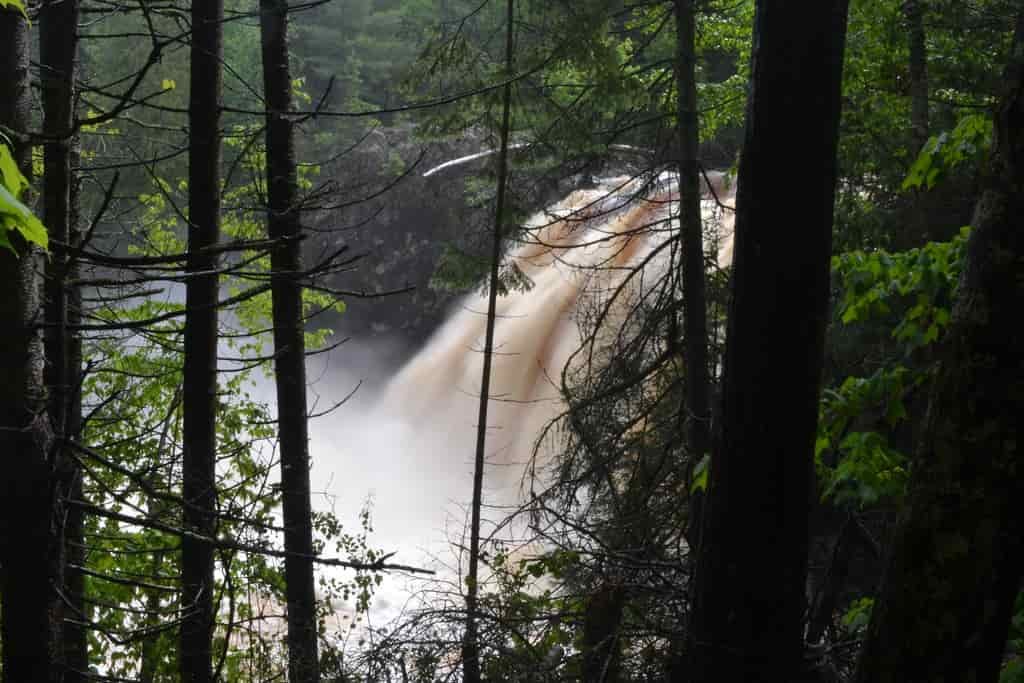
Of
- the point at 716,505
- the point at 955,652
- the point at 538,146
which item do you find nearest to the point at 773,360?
the point at 716,505

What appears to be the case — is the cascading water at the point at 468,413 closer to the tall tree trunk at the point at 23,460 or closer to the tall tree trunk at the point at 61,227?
the tall tree trunk at the point at 61,227

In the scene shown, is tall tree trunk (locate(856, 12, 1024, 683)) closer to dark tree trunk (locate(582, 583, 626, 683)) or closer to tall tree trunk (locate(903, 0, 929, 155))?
dark tree trunk (locate(582, 583, 626, 683))

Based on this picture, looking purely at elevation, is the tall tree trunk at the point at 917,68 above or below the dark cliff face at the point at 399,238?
below

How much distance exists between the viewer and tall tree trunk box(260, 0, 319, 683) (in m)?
7.74

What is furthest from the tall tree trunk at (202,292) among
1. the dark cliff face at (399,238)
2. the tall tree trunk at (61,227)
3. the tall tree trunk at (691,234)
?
the dark cliff face at (399,238)

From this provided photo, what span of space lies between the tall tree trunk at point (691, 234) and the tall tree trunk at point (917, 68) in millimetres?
3514

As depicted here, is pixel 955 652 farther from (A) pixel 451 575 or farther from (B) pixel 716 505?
(A) pixel 451 575

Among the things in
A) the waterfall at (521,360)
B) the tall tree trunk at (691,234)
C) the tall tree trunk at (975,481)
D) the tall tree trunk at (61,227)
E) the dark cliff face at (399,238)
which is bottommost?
the tall tree trunk at (975,481)

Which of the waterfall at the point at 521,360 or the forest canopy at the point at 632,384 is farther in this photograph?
the waterfall at the point at 521,360

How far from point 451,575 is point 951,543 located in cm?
1250

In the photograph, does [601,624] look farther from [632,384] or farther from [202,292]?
[632,384]

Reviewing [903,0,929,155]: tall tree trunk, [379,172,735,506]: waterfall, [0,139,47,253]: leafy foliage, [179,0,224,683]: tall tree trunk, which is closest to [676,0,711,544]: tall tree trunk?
[903,0,929,155]: tall tree trunk

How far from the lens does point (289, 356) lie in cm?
795

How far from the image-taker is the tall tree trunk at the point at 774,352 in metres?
3.54
